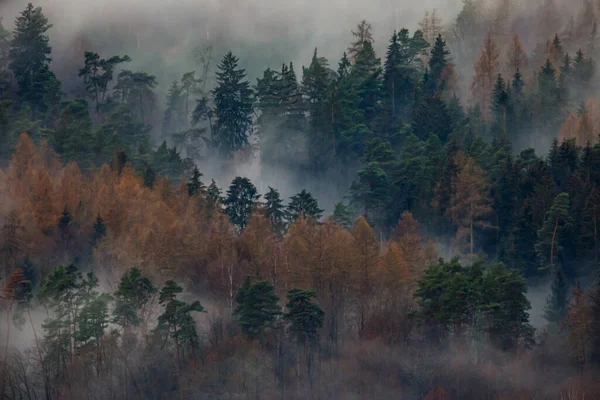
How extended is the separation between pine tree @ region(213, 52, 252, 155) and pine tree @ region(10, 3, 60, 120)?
522 inches

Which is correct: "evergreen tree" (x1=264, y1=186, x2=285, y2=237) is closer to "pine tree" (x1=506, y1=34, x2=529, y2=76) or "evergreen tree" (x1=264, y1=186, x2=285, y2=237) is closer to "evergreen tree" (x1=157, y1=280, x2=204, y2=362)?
"evergreen tree" (x1=157, y1=280, x2=204, y2=362)

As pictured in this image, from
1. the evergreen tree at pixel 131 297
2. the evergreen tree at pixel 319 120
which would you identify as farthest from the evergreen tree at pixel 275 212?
the evergreen tree at pixel 319 120

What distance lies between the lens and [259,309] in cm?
9231

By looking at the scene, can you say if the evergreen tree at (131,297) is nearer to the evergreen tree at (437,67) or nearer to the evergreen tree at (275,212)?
the evergreen tree at (275,212)

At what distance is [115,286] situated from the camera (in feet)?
316

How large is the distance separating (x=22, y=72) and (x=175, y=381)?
45027mm

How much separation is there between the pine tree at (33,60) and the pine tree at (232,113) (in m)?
13.3

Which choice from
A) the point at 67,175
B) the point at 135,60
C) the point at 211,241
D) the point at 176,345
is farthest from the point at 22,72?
the point at 176,345

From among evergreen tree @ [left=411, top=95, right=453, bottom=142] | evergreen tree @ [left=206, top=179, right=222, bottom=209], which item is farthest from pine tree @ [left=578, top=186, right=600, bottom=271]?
evergreen tree @ [left=206, top=179, right=222, bottom=209]

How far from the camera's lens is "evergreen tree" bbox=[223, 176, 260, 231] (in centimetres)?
10456

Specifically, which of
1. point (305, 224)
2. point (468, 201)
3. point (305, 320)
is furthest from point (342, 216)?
point (305, 320)

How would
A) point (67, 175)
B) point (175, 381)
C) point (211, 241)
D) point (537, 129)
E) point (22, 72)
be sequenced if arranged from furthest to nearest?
point (22, 72) < point (537, 129) < point (67, 175) < point (211, 241) < point (175, 381)

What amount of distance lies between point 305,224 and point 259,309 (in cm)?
924

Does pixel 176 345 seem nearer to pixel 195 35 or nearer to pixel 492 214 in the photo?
pixel 492 214
